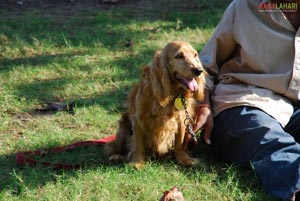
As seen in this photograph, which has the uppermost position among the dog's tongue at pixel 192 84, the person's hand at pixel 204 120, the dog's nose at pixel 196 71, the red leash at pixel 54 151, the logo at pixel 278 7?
the logo at pixel 278 7

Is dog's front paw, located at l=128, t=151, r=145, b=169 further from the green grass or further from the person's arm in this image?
the person's arm

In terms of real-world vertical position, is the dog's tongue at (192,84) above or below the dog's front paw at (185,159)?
above

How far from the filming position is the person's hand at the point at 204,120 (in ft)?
12.2

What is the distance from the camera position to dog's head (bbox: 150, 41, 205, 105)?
11.2 ft

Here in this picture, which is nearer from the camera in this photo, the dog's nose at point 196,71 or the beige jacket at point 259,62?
the dog's nose at point 196,71

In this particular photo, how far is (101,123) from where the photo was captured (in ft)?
14.7

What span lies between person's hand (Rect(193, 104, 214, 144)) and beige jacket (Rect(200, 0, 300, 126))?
0.33 ft

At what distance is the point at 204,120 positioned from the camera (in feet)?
12.2

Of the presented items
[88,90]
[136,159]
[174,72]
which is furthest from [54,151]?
[88,90]

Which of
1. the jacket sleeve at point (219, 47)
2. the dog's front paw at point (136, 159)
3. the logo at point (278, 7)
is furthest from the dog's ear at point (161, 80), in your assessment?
the logo at point (278, 7)

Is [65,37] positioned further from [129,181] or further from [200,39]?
[129,181]

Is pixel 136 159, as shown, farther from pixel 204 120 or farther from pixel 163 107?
pixel 204 120

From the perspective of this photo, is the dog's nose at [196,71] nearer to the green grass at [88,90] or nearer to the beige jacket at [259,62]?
the beige jacket at [259,62]

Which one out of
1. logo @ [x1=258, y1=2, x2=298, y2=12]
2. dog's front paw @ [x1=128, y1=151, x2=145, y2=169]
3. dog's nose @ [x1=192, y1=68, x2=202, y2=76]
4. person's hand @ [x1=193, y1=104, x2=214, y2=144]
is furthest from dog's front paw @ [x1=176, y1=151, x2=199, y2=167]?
logo @ [x1=258, y1=2, x2=298, y2=12]
